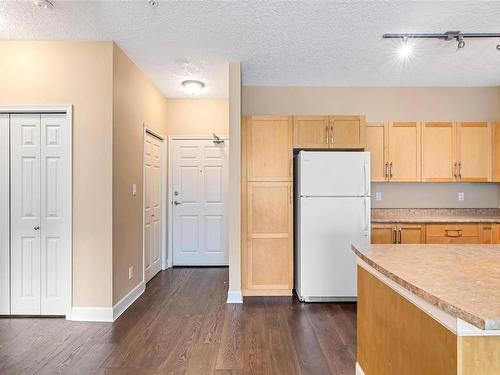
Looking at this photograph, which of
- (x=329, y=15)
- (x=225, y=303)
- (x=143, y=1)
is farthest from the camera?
(x=225, y=303)

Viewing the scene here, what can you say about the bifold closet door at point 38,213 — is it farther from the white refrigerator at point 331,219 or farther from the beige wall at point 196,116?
the white refrigerator at point 331,219

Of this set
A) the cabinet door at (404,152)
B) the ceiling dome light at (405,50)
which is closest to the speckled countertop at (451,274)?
the ceiling dome light at (405,50)

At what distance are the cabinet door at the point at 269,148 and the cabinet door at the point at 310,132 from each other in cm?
8

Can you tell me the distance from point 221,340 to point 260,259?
115cm

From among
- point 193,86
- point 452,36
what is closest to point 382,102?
point 452,36

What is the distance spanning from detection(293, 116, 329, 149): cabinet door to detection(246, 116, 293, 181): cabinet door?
0.08 m

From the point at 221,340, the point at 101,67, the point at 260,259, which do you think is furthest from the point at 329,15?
the point at 221,340

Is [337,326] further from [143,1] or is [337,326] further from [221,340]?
[143,1]

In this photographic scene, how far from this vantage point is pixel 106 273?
2.85 m

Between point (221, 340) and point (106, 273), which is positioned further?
point (106, 273)

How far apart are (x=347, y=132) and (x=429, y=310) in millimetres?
2727

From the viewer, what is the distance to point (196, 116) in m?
4.75

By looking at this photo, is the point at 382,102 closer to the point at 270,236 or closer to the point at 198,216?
the point at 270,236

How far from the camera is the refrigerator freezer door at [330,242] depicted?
3.30m
